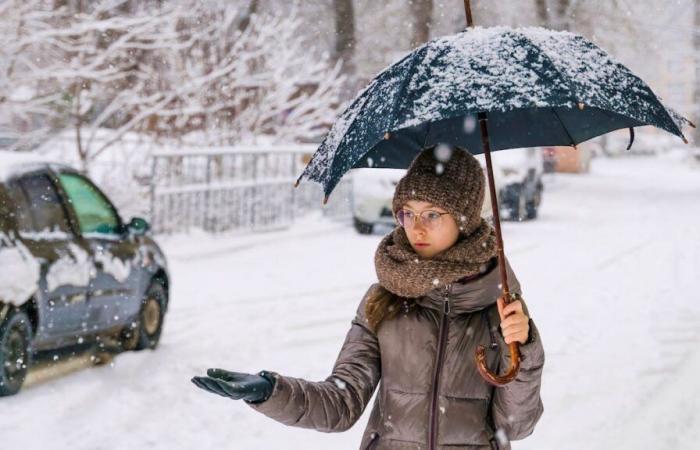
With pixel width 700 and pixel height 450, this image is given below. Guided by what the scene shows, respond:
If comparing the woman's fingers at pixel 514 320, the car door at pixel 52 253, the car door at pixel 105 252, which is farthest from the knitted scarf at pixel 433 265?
the car door at pixel 105 252

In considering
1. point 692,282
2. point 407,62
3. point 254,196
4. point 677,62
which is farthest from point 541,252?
point 677,62

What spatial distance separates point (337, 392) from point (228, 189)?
591 inches

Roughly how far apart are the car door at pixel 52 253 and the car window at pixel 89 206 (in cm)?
22

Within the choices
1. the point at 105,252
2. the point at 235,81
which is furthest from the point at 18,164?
the point at 235,81

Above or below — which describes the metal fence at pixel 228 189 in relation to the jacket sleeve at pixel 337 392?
below

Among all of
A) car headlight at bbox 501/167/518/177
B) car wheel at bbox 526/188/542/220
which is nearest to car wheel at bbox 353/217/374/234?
car headlight at bbox 501/167/518/177

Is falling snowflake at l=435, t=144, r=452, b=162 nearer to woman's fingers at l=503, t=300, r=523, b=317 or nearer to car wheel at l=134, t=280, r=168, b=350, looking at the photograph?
woman's fingers at l=503, t=300, r=523, b=317

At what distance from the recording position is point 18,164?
7.59 metres

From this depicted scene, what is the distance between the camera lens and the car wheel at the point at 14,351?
6.87 meters

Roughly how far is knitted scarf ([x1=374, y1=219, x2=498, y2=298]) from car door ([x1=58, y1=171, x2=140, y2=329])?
525 cm

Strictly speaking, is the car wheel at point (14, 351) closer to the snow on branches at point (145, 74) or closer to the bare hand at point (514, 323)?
the bare hand at point (514, 323)

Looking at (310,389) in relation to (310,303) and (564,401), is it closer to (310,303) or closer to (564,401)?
(564,401)

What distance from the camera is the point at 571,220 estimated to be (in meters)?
22.5

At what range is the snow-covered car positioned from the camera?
7047 millimetres
